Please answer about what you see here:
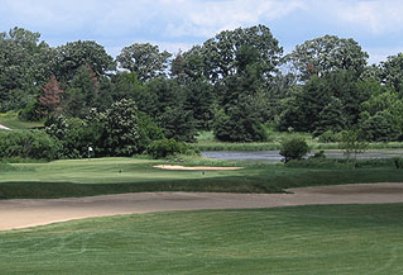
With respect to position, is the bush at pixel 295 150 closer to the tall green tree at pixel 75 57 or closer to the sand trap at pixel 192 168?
the sand trap at pixel 192 168

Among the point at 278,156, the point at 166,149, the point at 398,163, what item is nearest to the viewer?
the point at 398,163

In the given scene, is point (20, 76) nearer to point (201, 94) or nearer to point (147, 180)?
point (201, 94)

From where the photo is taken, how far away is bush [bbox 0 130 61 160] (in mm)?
67938

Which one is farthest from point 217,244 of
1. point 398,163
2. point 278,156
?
point 278,156

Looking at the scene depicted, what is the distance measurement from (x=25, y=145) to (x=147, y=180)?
29447 millimetres

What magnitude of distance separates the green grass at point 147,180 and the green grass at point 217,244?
→ 10.7 metres

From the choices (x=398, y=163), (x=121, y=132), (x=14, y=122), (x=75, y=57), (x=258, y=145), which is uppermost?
(x=75, y=57)

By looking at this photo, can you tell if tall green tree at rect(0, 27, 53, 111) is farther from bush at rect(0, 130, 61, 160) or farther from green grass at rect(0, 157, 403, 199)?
green grass at rect(0, 157, 403, 199)

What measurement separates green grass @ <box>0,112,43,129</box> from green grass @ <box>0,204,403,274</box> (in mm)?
92994

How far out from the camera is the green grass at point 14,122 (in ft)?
384

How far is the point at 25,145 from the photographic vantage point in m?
68.6

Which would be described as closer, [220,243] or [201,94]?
[220,243]

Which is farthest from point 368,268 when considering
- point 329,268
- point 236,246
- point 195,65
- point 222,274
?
point 195,65

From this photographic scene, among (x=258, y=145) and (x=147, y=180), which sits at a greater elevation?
(x=258, y=145)
